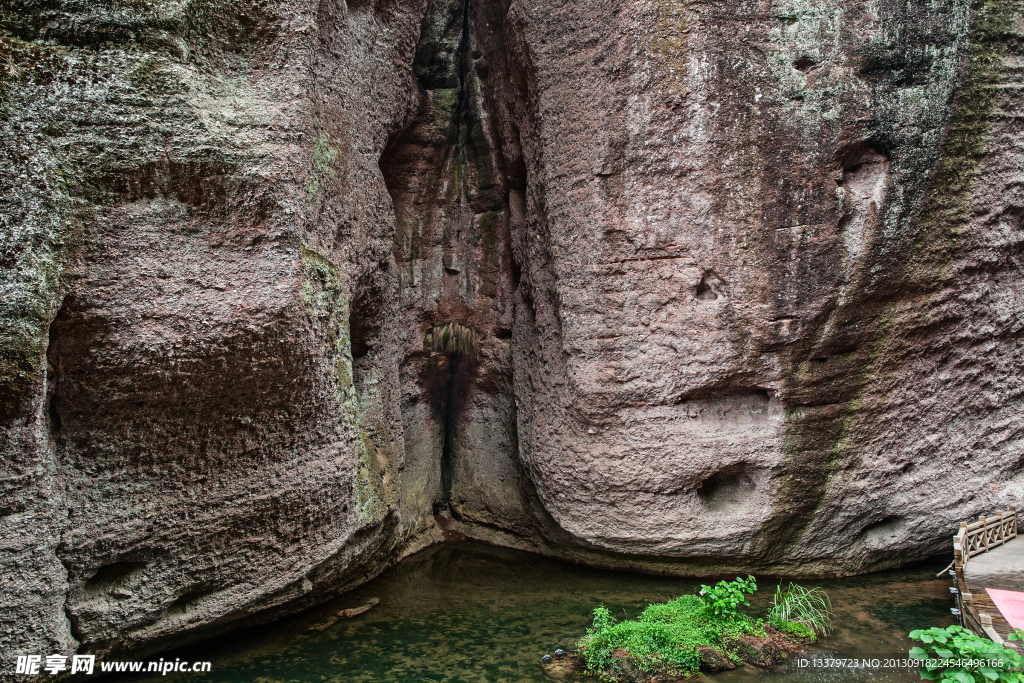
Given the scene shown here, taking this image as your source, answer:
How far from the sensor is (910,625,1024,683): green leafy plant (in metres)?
3.16

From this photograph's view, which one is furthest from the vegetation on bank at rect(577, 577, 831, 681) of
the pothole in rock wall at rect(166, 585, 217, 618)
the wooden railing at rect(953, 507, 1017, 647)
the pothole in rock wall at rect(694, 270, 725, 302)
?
the pothole in rock wall at rect(166, 585, 217, 618)

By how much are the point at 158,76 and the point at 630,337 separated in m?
2.96

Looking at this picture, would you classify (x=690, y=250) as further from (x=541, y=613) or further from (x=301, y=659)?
(x=301, y=659)

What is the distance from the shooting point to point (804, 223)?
14.3 ft

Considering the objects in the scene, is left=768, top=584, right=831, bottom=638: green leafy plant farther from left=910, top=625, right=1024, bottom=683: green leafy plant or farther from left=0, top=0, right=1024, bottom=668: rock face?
left=910, top=625, right=1024, bottom=683: green leafy plant

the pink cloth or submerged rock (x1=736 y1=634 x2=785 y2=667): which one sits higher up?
the pink cloth

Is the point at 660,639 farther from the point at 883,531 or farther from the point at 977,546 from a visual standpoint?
the point at 977,546

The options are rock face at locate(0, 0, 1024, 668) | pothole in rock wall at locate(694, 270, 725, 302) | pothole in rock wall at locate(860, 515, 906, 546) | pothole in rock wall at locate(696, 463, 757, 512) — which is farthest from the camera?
pothole in rock wall at locate(860, 515, 906, 546)

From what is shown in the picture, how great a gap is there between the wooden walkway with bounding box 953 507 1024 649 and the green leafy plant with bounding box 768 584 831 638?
720 mm

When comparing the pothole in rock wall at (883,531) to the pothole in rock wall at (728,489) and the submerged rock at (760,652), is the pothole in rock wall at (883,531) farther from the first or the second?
the submerged rock at (760,652)

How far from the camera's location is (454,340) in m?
6.08

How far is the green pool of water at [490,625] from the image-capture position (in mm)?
3834

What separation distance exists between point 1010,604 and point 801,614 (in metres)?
1.05

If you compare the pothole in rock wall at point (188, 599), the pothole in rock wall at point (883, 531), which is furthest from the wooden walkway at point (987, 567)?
the pothole in rock wall at point (188, 599)
